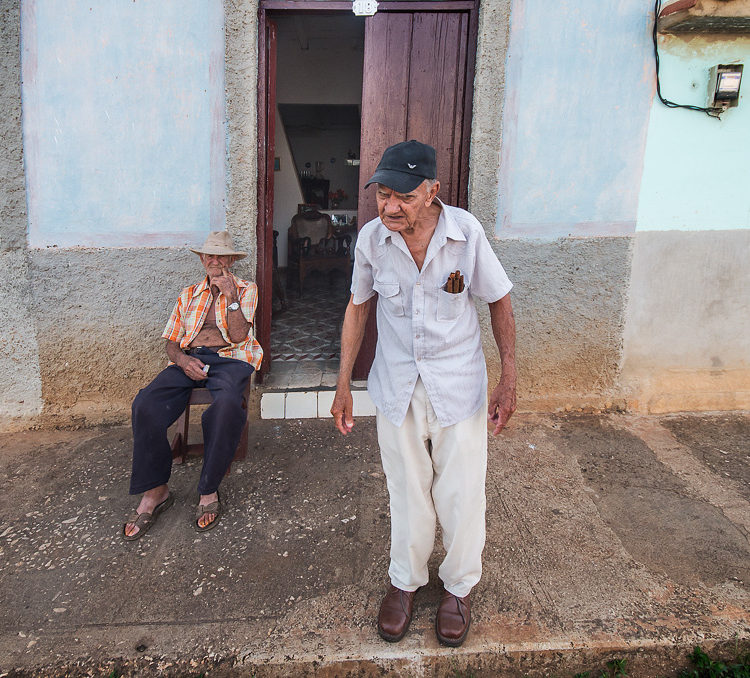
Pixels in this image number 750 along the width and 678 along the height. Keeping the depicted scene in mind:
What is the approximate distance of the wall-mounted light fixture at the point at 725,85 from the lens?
3.57m

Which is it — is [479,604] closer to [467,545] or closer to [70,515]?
[467,545]

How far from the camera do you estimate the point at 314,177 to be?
10.2 meters

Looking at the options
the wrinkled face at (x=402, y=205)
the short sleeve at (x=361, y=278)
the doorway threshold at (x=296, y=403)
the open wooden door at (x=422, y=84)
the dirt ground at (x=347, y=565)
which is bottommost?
the dirt ground at (x=347, y=565)

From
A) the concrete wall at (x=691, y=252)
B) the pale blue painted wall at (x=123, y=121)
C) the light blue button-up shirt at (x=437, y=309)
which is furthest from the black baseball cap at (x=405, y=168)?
the concrete wall at (x=691, y=252)

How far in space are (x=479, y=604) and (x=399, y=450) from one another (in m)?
0.77

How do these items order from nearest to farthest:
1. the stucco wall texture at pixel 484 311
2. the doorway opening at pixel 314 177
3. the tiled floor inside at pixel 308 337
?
the stucco wall texture at pixel 484 311 → the tiled floor inside at pixel 308 337 → the doorway opening at pixel 314 177

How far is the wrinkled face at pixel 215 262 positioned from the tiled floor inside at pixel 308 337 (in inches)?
43.8

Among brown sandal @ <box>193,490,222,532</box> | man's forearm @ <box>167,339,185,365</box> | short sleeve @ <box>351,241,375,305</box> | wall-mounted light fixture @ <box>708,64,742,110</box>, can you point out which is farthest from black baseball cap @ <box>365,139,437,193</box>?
wall-mounted light fixture @ <box>708,64,742,110</box>

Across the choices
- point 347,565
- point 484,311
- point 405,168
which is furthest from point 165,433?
point 484,311

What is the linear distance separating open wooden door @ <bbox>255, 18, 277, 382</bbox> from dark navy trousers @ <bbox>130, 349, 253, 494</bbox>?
111 centimetres

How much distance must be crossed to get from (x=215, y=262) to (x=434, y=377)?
175cm

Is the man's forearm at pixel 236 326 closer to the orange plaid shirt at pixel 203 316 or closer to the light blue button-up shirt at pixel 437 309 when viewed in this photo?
the orange plaid shirt at pixel 203 316

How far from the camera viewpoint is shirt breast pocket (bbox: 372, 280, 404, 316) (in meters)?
2.05

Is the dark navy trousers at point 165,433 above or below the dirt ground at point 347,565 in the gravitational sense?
above
